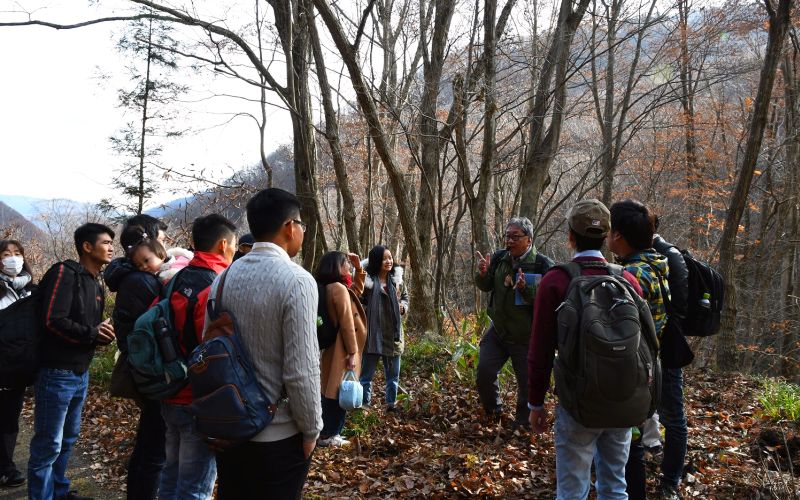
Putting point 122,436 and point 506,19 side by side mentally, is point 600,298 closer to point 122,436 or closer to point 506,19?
point 122,436

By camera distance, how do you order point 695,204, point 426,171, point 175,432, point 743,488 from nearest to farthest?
point 175,432, point 743,488, point 426,171, point 695,204

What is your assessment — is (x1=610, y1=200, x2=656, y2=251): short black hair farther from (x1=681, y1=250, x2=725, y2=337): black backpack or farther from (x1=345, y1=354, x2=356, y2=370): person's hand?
(x1=345, y1=354, x2=356, y2=370): person's hand

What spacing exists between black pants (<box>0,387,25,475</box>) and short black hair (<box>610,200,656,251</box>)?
537 cm

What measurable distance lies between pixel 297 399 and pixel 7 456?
451 cm

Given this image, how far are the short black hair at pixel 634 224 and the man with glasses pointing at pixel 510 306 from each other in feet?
5.45

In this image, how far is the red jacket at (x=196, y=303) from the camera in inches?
112

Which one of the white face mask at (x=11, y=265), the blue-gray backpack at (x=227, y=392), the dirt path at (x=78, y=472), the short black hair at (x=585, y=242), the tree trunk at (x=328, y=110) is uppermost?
the tree trunk at (x=328, y=110)

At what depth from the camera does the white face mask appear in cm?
518

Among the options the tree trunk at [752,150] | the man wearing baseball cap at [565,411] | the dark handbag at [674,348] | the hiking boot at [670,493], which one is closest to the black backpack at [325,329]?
the man wearing baseball cap at [565,411]

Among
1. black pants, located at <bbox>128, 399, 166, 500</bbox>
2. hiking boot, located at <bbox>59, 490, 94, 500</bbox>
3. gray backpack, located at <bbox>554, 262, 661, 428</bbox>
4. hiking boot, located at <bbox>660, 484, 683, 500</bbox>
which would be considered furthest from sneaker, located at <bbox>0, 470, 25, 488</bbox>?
hiking boot, located at <bbox>660, 484, 683, 500</bbox>

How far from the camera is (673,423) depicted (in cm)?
367

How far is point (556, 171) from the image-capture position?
25.5 metres

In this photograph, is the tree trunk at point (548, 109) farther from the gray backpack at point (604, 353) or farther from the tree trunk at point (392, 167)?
the gray backpack at point (604, 353)

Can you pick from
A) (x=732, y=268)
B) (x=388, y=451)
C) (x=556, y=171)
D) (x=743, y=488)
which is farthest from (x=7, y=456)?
(x=556, y=171)
